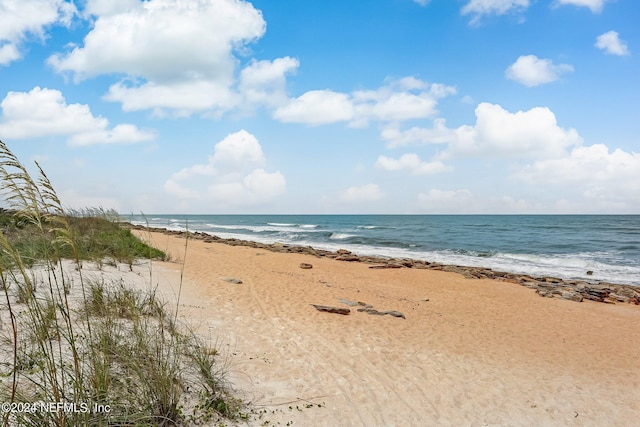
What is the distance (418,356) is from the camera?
6.91 m

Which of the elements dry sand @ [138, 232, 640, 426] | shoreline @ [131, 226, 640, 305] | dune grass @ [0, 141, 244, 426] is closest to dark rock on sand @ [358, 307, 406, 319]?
dry sand @ [138, 232, 640, 426]

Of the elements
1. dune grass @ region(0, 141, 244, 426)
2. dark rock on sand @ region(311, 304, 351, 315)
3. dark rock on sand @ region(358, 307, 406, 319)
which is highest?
dune grass @ region(0, 141, 244, 426)

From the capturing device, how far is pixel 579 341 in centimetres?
899

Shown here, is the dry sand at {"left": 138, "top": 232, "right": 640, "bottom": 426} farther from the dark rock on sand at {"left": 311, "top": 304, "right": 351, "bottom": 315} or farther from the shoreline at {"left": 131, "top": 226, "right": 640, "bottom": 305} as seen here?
the shoreline at {"left": 131, "top": 226, "right": 640, "bottom": 305}

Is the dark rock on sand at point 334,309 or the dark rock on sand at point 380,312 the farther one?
the dark rock on sand at point 380,312

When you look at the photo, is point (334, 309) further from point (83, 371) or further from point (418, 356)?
point (83, 371)

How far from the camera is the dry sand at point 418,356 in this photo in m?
4.94

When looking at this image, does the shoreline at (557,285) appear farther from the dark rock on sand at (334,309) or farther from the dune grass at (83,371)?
the dune grass at (83,371)

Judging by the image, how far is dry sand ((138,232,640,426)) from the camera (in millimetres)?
4938

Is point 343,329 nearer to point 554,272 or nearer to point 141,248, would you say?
point 141,248

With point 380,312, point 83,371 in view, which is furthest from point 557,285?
point 83,371

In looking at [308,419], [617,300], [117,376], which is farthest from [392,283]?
[117,376]

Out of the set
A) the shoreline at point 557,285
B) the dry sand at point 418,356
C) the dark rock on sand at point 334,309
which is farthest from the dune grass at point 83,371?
the shoreline at point 557,285

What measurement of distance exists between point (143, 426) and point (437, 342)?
622 centimetres
